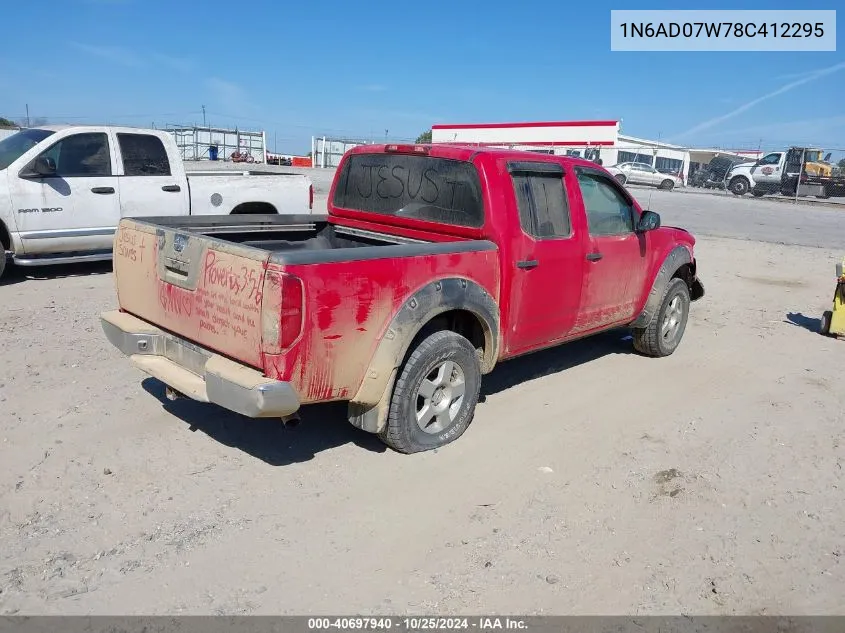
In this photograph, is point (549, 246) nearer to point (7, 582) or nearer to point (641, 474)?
point (641, 474)

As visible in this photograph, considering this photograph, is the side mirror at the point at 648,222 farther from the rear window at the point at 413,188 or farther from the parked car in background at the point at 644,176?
the parked car in background at the point at 644,176

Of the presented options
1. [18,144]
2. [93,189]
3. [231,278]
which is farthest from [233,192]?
[231,278]

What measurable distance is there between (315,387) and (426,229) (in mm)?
1698

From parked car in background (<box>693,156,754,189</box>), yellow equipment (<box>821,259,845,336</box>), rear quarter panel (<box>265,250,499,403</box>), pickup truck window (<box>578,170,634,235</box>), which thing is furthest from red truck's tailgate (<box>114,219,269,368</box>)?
parked car in background (<box>693,156,754,189</box>)

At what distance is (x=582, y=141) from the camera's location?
44.2 m

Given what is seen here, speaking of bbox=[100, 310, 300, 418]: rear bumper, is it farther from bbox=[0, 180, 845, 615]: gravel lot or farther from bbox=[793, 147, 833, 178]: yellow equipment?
bbox=[793, 147, 833, 178]: yellow equipment

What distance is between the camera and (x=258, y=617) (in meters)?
2.78

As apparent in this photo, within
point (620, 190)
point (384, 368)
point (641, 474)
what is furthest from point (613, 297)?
point (384, 368)

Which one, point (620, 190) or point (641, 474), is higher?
point (620, 190)

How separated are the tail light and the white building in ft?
123

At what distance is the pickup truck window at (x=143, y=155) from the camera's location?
28.4 ft

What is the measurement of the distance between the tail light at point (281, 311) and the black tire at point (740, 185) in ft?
116

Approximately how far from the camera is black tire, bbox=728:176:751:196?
34.0 meters

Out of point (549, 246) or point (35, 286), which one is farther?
point (35, 286)
